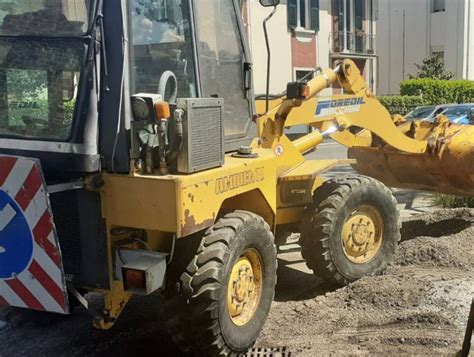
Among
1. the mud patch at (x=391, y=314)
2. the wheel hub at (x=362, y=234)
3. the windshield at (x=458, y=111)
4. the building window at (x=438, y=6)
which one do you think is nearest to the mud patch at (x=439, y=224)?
the mud patch at (x=391, y=314)

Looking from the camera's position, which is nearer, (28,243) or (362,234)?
(28,243)

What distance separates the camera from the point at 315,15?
A: 25.0 metres

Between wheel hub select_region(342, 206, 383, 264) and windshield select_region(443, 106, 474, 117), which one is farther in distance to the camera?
windshield select_region(443, 106, 474, 117)

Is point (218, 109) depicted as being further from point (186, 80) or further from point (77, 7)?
point (77, 7)

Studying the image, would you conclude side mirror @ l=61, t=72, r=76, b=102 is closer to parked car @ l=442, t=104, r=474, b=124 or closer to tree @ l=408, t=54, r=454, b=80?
parked car @ l=442, t=104, r=474, b=124

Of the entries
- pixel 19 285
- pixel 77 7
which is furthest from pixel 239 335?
pixel 77 7

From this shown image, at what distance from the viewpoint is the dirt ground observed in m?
4.29

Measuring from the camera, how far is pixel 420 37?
1319 inches

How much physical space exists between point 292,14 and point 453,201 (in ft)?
53.3

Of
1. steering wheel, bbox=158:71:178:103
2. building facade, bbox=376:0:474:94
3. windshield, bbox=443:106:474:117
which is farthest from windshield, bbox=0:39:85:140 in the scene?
building facade, bbox=376:0:474:94

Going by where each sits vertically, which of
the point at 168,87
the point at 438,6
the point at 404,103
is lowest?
the point at 404,103

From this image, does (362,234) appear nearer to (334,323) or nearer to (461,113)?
(334,323)

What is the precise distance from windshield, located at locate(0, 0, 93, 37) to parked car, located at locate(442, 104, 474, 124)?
1398 centimetres

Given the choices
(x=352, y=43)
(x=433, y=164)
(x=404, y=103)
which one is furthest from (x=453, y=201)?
(x=352, y=43)
